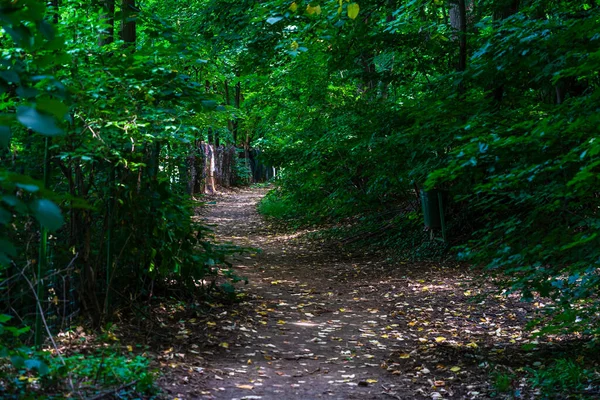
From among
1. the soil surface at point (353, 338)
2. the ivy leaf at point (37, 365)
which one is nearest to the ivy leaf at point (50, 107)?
the ivy leaf at point (37, 365)

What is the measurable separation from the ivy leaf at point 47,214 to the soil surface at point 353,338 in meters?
2.81

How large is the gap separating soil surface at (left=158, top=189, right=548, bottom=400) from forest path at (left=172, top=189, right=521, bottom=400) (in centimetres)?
1

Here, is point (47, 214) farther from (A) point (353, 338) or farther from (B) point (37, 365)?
(A) point (353, 338)

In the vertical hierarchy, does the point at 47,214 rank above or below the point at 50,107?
below

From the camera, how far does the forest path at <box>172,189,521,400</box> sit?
4.58 metres

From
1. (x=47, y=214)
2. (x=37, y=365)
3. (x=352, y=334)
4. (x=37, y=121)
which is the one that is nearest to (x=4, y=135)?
(x=37, y=121)

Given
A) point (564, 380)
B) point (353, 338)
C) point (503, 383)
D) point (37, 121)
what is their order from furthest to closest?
point (353, 338), point (503, 383), point (564, 380), point (37, 121)

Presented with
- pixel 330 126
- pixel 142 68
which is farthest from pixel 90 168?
pixel 330 126

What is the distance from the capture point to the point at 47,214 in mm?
1528

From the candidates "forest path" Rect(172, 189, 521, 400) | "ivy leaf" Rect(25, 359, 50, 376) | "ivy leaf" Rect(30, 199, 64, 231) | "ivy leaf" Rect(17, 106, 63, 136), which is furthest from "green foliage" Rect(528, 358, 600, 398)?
"ivy leaf" Rect(17, 106, 63, 136)

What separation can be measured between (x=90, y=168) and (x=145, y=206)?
2.06 feet

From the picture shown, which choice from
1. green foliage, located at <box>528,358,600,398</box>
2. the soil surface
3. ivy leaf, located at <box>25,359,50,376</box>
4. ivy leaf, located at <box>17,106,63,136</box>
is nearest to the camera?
ivy leaf, located at <box>17,106,63,136</box>

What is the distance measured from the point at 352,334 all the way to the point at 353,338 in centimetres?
16

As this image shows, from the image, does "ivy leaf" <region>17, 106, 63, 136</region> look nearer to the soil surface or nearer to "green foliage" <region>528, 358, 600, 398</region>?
the soil surface
